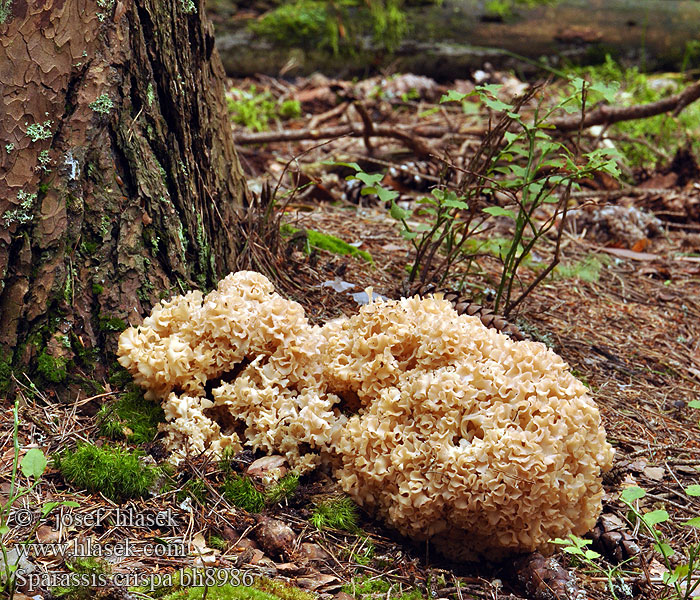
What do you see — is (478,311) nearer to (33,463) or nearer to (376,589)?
(376,589)

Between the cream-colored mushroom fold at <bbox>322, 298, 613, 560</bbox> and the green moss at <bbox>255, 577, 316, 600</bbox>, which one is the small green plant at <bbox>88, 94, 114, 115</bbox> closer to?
the cream-colored mushroom fold at <bbox>322, 298, 613, 560</bbox>

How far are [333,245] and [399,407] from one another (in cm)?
235

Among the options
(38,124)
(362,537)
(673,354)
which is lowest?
(673,354)

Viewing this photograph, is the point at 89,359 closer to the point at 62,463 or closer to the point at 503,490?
the point at 62,463

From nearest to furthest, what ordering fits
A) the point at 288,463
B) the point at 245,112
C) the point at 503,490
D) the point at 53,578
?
the point at 53,578 < the point at 503,490 < the point at 288,463 < the point at 245,112

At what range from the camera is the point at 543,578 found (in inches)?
102

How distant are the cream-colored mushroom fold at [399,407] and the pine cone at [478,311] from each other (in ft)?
2.39

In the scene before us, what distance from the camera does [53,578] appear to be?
2152 mm

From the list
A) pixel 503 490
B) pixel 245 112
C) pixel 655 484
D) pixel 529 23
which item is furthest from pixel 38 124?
pixel 529 23

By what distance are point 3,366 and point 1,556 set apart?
3.31ft

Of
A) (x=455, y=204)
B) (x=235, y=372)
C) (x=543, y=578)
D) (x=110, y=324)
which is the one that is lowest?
(x=543, y=578)

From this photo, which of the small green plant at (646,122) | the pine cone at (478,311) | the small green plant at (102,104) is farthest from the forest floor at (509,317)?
the small green plant at (102,104)

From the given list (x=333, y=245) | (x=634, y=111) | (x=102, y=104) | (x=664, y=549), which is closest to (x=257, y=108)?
Answer: (x=333, y=245)

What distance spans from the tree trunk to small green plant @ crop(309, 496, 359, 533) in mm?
1269
